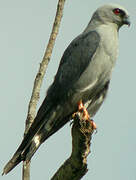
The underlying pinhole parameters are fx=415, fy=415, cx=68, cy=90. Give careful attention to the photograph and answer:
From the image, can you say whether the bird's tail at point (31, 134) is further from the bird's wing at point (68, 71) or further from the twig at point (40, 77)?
the twig at point (40, 77)

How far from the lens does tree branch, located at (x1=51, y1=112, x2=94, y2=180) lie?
4.55 m

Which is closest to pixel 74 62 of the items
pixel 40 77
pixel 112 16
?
pixel 40 77

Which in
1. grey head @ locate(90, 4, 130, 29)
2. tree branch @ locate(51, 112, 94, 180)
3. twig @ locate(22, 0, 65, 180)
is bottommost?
tree branch @ locate(51, 112, 94, 180)

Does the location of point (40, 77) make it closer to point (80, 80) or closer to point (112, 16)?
point (80, 80)

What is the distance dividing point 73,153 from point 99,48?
7.51ft

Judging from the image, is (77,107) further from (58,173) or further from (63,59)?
(58,173)

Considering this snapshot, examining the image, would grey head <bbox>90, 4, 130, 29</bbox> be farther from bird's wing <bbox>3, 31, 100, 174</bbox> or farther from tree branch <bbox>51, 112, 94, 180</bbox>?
tree branch <bbox>51, 112, 94, 180</bbox>

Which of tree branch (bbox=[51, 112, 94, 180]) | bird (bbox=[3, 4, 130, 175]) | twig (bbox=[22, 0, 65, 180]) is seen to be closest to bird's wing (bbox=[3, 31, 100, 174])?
bird (bbox=[3, 4, 130, 175])

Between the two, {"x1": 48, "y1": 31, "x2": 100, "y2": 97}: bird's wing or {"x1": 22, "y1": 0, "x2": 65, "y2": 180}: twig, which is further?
{"x1": 48, "y1": 31, "x2": 100, "y2": 97}: bird's wing

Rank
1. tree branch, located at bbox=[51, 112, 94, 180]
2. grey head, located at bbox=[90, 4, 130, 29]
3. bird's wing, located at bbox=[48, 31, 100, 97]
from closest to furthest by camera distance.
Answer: tree branch, located at bbox=[51, 112, 94, 180] < bird's wing, located at bbox=[48, 31, 100, 97] < grey head, located at bbox=[90, 4, 130, 29]

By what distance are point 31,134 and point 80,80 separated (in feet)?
4.06

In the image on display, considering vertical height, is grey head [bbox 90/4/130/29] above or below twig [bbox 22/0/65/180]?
above

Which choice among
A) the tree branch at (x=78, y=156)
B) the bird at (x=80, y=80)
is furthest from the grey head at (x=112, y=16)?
the tree branch at (x=78, y=156)

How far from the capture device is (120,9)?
7.45 metres
